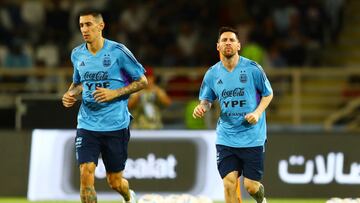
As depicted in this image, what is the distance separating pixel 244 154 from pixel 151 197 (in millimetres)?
2611

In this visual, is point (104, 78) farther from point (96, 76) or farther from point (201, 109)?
point (201, 109)

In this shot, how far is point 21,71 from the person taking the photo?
20.0 m

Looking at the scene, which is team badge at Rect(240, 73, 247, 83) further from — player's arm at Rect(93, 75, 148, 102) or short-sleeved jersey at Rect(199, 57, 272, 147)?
player's arm at Rect(93, 75, 148, 102)

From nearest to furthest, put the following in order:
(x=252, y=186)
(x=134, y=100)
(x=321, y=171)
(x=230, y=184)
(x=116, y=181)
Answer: (x=230, y=184), (x=252, y=186), (x=116, y=181), (x=321, y=171), (x=134, y=100)

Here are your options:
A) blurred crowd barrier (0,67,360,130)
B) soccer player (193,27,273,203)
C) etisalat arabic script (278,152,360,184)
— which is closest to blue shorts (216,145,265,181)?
soccer player (193,27,273,203)

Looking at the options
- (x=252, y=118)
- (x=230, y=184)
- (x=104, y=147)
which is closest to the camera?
(x=252, y=118)

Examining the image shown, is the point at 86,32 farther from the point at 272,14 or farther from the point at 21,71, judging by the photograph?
the point at 272,14

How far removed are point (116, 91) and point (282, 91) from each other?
10.1 m

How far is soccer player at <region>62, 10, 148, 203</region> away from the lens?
1132 cm

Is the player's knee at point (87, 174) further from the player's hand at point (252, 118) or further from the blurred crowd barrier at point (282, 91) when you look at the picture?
the blurred crowd barrier at point (282, 91)

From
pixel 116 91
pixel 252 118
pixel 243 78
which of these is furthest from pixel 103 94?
pixel 252 118

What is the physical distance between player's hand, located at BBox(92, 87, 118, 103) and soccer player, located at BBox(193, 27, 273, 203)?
878 millimetres

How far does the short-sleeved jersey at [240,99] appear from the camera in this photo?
11.3m

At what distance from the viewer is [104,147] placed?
456 inches
